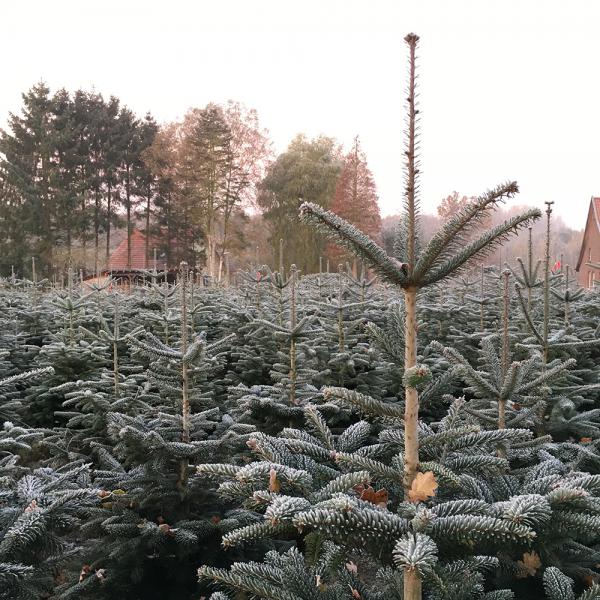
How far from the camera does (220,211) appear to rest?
33.0 metres

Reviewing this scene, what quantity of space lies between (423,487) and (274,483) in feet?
1.50

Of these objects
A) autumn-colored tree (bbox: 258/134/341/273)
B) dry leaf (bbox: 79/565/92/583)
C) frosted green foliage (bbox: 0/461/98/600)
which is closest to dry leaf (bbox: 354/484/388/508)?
frosted green foliage (bbox: 0/461/98/600)

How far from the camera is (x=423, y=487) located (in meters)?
1.70

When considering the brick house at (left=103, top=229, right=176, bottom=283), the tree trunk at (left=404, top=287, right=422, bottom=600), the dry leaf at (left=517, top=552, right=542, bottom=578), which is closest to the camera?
the tree trunk at (left=404, top=287, right=422, bottom=600)

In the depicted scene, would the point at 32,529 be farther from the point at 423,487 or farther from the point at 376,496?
the point at 423,487

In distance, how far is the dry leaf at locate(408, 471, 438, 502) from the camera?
5.57 ft

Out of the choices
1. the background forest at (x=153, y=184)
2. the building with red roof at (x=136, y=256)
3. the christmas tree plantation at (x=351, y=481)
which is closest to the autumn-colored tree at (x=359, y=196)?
the background forest at (x=153, y=184)

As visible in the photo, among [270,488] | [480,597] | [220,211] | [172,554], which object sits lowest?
[172,554]

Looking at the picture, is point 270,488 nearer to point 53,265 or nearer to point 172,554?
point 172,554

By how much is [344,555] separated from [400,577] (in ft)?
0.78

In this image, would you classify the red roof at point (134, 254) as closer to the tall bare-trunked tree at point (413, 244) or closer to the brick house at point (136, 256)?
the brick house at point (136, 256)

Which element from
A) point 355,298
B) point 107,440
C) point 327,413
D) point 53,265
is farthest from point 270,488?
point 53,265

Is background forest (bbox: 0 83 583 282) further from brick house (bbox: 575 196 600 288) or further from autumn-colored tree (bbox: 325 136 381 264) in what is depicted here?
brick house (bbox: 575 196 600 288)

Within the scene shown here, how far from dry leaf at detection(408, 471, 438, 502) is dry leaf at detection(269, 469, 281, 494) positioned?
0.41 meters
